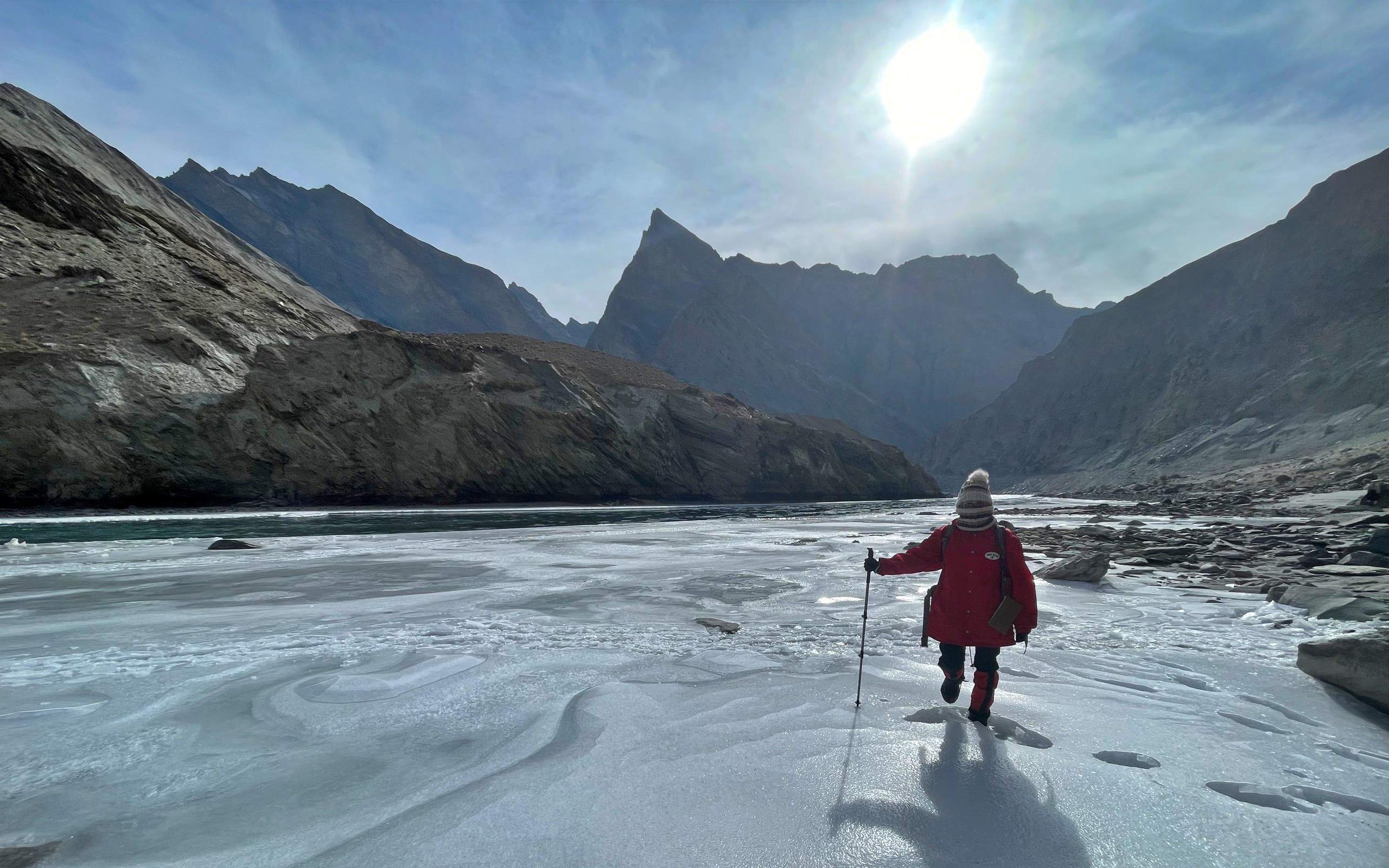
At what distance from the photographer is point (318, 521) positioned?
22.1m

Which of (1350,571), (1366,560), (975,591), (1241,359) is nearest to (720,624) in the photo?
(975,591)

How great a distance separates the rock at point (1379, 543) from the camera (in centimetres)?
963

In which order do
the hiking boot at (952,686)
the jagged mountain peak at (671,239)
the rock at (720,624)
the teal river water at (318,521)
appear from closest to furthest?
the hiking boot at (952,686)
the rock at (720,624)
the teal river water at (318,521)
the jagged mountain peak at (671,239)

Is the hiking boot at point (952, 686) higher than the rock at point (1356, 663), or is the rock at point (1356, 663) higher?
the rock at point (1356, 663)

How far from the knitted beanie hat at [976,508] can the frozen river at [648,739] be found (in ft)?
3.96

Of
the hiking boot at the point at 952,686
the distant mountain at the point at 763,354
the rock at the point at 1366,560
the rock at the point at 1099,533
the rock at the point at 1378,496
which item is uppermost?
the distant mountain at the point at 763,354

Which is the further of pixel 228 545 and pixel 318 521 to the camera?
pixel 318 521

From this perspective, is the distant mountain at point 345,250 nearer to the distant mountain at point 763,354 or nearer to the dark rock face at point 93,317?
the distant mountain at point 763,354

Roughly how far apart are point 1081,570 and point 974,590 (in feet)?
22.4

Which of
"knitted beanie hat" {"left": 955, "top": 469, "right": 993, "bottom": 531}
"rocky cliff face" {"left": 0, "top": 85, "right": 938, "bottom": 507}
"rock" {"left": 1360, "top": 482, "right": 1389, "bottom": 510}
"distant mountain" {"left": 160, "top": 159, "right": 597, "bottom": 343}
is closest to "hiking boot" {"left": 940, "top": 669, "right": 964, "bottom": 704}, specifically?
"knitted beanie hat" {"left": 955, "top": 469, "right": 993, "bottom": 531}

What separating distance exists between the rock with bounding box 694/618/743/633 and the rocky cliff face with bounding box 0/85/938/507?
28233 millimetres

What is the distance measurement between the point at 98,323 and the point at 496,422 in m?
18.8

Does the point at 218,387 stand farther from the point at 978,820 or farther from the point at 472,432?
the point at 978,820

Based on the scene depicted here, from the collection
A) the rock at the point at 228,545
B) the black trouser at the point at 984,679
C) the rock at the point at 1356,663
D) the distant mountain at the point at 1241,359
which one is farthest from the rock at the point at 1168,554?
the distant mountain at the point at 1241,359
